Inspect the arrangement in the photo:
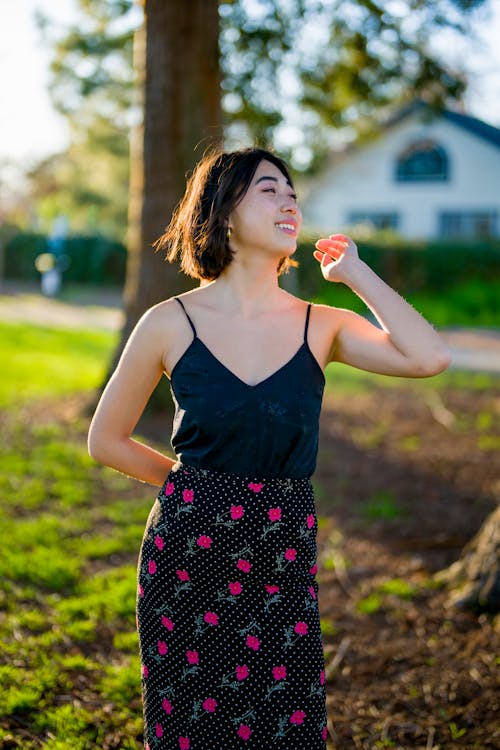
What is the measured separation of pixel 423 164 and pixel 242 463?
27867 millimetres

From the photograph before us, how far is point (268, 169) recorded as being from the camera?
222cm

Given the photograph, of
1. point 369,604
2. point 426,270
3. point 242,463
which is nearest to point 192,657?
point 242,463

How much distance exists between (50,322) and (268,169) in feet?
50.8

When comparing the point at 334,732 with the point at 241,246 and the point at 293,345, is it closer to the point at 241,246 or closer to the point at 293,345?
the point at 293,345

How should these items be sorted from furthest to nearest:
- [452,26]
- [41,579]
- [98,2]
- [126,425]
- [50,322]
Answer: [50,322]
[98,2]
[452,26]
[41,579]
[126,425]

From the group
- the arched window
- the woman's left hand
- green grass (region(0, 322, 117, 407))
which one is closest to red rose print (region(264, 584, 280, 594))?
the woman's left hand

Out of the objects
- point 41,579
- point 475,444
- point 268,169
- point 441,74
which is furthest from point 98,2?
point 268,169

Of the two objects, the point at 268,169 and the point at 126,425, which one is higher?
the point at 268,169

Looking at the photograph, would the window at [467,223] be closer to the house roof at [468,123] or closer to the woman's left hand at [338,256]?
the house roof at [468,123]

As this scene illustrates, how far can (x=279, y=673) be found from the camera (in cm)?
206

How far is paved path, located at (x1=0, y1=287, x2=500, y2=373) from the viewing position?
13.9m

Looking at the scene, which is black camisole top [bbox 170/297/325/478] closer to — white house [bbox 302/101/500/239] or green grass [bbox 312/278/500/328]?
green grass [bbox 312/278/500/328]

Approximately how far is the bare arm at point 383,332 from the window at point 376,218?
27.1m

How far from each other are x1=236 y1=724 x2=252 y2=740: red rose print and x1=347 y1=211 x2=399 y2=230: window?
2757 cm
